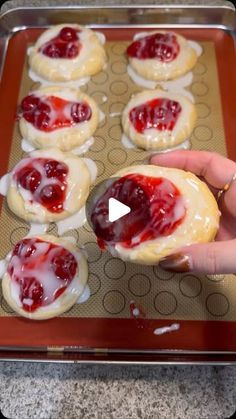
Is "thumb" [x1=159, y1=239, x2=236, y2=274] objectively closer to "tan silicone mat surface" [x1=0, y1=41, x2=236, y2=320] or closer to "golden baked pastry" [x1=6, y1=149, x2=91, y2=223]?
"tan silicone mat surface" [x1=0, y1=41, x2=236, y2=320]

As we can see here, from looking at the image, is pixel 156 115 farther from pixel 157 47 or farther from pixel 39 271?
pixel 39 271

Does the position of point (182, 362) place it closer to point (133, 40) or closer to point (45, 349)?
point (45, 349)

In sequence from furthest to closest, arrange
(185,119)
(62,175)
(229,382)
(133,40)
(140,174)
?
(133,40)
(185,119)
(62,175)
(229,382)
(140,174)

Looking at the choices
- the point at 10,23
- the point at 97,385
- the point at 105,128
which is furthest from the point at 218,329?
the point at 10,23

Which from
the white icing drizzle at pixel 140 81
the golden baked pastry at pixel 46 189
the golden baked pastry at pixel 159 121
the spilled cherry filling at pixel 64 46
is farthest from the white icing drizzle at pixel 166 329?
the spilled cherry filling at pixel 64 46

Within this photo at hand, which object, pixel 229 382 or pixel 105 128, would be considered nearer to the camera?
pixel 229 382

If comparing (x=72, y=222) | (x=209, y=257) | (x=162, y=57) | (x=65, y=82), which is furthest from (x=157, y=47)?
(x=209, y=257)

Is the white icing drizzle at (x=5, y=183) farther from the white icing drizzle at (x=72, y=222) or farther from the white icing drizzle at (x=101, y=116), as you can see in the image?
the white icing drizzle at (x=101, y=116)
